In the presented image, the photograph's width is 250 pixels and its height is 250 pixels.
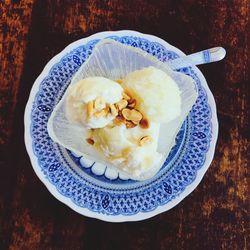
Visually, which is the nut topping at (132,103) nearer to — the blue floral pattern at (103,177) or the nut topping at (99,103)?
the nut topping at (99,103)

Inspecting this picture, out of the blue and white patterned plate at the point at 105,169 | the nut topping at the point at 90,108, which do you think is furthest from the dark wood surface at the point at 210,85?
the nut topping at the point at 90,108

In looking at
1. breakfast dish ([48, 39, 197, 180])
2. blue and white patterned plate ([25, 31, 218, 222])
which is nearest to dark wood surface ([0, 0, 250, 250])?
blue and white patterned plate ([25, 31, 218, 222])

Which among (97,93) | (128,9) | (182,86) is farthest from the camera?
(128,9)

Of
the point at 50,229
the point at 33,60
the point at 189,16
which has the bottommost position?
the point at 50,229

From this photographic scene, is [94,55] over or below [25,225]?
over

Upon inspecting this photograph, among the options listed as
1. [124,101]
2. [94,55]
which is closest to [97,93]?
[124,101]

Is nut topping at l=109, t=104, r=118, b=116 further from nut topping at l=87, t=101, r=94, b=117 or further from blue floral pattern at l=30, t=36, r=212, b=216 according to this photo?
blue floral pattern at l=30, t=36, r=212, b=216

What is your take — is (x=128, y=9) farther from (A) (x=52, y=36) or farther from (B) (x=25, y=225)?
(B) (x=25, y=225)

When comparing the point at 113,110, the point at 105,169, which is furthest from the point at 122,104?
the point at 105,169
